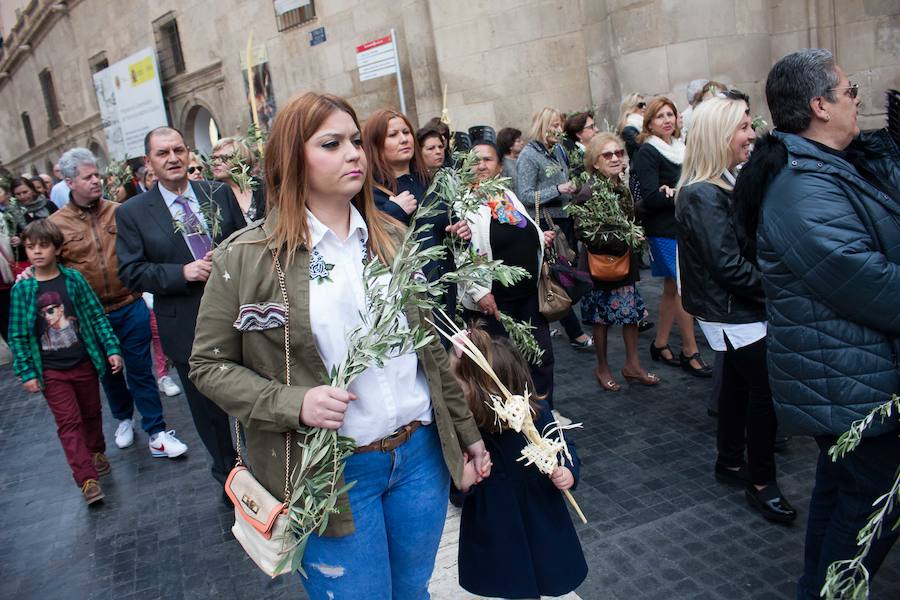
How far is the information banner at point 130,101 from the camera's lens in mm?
23250

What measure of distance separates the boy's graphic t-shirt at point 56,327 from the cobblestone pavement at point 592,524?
3.19 feet

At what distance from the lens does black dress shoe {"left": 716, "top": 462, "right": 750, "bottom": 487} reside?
165 inches

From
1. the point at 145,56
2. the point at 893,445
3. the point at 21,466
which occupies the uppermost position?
the point at 145,56

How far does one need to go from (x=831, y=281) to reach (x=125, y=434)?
5.44 meters

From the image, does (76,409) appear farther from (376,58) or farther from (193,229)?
(376,58)

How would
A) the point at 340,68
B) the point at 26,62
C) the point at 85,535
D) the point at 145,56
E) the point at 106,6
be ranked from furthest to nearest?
the point at 26,62
the point at 106,6
the point at 145,56
the point at 340,68
the point at 85,535

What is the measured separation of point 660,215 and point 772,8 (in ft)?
17.1

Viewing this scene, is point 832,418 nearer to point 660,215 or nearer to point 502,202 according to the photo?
point 502,202

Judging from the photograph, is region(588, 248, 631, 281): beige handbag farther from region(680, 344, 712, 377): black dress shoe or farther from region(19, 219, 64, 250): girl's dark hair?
region(19, 219, 64, 250): girl's dark hair

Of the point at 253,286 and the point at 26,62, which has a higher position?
the point at 26,62

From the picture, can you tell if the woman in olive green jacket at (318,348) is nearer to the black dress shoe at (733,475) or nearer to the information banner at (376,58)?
the black dress shoe at (733,475)

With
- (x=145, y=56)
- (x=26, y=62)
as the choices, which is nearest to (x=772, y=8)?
(x=145, y=56)

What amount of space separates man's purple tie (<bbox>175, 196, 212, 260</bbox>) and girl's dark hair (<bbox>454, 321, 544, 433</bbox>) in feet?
6.94

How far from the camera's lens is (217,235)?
4352mm
